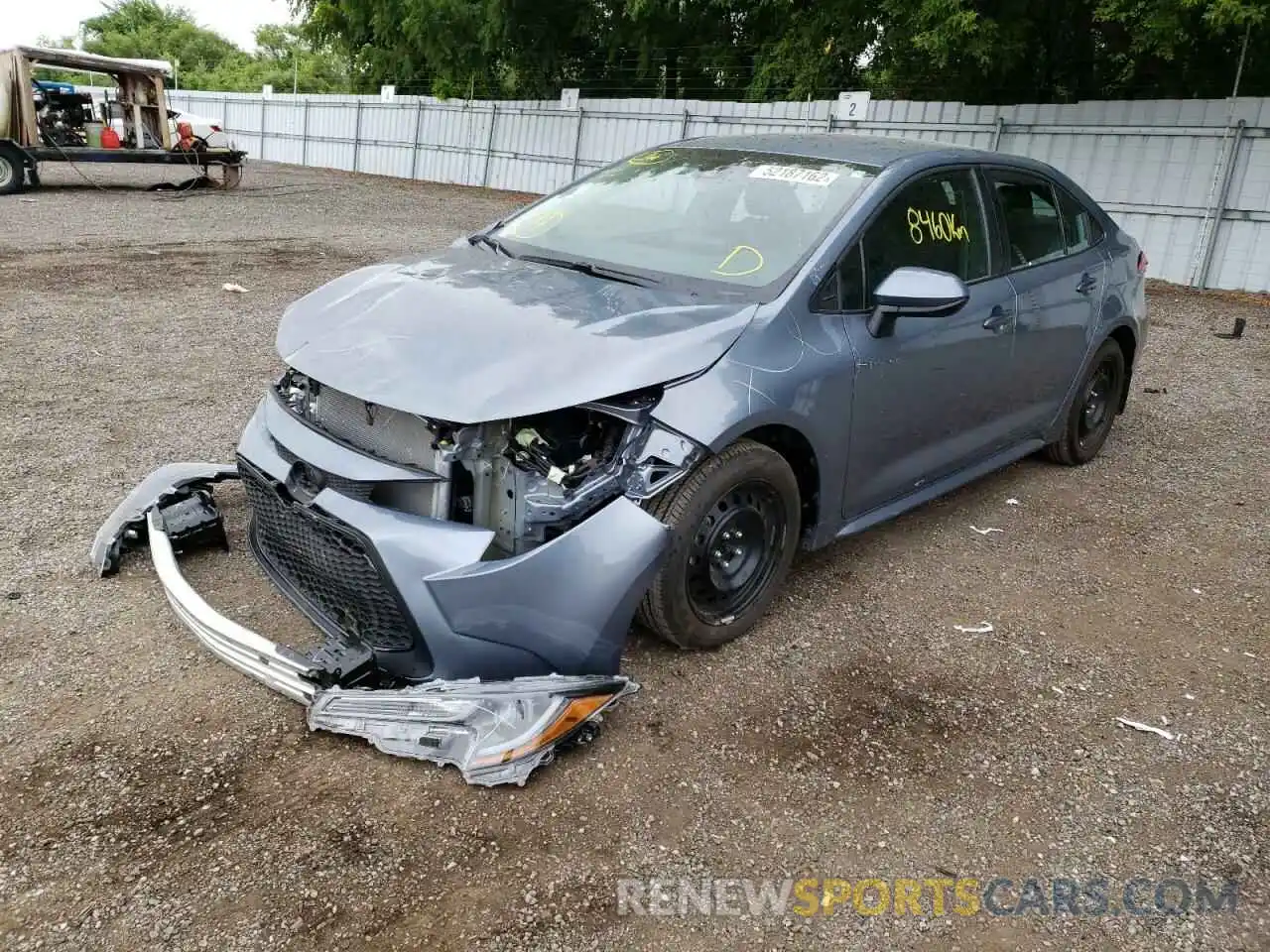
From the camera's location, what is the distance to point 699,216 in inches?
154

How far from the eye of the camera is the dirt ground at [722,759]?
7.55 feet

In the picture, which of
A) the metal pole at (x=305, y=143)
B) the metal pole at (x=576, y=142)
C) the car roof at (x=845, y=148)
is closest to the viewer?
the car roof at (x=845, y=148)

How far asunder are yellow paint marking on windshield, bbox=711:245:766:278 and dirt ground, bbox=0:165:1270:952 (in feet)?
4.16

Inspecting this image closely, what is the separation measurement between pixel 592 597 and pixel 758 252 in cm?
153

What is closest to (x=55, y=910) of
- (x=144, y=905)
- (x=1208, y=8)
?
(x=144, y=905)

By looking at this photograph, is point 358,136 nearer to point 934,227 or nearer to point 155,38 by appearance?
point 934,227

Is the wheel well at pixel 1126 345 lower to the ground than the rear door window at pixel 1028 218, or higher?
lower

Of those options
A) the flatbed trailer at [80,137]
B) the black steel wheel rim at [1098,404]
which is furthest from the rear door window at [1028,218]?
the flatbed trailer at [80,137]

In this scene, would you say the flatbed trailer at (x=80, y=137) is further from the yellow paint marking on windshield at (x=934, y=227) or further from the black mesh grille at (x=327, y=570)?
the yellow paint marking on windshield at (x=934, y=227)

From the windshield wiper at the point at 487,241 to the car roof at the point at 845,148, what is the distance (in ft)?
3.35

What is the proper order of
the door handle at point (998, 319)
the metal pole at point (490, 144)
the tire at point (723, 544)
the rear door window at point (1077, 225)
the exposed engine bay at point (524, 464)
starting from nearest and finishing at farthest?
the exposed engine bay at point (524, 464) → the tire at point (723, 544) → the door handle at point (998, 319) → the rear door window at point (1077, 225) → the metal pole at point (490, 144)

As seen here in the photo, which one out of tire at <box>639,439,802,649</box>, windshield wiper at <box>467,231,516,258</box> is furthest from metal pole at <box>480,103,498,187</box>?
tire at <box>639,439,802,649</box>

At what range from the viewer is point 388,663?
2859mm

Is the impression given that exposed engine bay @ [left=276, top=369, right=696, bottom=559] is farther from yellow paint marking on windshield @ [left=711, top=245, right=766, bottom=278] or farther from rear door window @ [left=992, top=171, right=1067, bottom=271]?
rear door window @ [left=992, top=171, right=1067, bottom=271]
